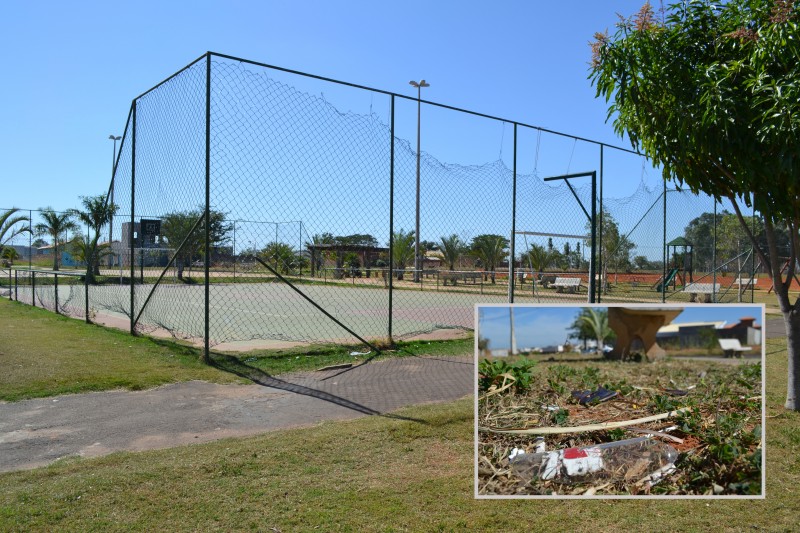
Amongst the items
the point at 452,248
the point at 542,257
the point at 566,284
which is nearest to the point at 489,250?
the point at 452,248

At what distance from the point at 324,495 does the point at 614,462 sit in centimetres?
241

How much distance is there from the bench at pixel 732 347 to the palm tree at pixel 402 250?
1041 centimetres

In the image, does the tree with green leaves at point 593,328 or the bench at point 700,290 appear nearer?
the tree with green leaves at point 593,328

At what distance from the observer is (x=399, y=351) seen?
925cm

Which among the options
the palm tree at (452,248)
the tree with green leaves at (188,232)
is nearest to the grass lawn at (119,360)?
the tree with green leaves at (188,232)

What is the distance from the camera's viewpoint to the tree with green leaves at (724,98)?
480 cm

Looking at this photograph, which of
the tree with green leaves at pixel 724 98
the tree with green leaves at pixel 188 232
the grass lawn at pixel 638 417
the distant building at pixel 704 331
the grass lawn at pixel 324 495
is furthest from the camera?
the tree with green leaves at pixel 188 232

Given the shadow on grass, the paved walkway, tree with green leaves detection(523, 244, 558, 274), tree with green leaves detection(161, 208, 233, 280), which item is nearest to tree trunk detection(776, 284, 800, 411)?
the paved walkway

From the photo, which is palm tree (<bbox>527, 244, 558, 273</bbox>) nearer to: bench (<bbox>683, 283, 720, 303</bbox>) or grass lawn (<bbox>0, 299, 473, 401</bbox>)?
grass lawn (<bbox>0, 299, 473, 401</bbox>)

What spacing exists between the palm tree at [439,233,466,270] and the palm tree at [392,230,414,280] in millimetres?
711

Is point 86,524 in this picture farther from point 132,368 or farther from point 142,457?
point 132,368

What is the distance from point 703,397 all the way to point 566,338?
1.70 ft

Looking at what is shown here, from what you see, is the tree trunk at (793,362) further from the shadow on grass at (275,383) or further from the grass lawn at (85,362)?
the grass lawn at (85,362)

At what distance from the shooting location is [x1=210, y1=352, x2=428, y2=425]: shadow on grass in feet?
19.2
